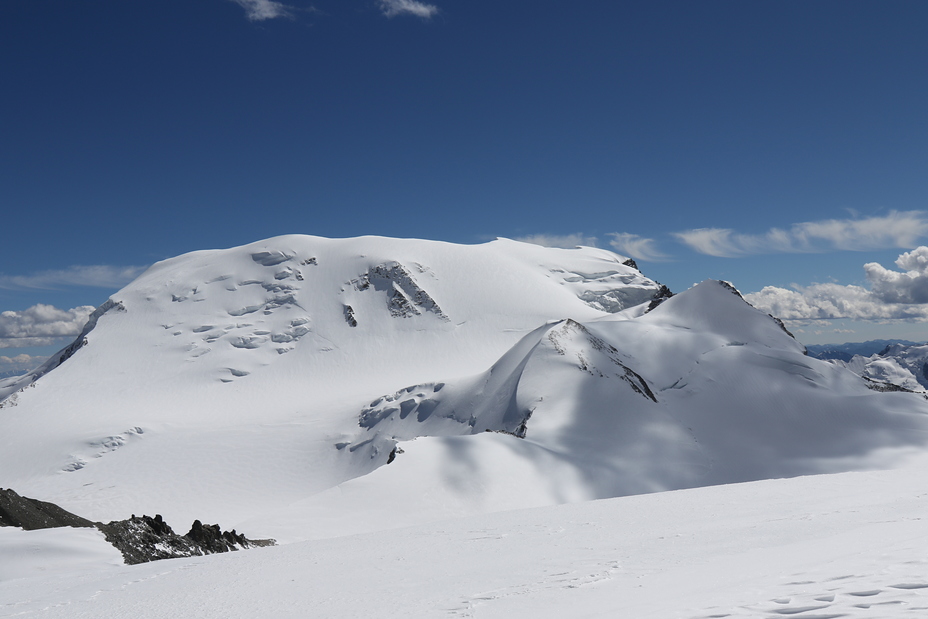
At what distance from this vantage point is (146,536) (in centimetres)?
1370

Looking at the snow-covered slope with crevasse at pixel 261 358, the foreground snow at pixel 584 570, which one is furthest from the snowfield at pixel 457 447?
the snow-covered slope with crevasse at pixel 261 358

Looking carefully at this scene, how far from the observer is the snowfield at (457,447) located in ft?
22.7

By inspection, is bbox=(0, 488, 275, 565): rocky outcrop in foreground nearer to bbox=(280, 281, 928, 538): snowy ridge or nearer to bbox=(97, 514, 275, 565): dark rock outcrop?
bbox=(97, 514, 275, 565): dark rock outcrop

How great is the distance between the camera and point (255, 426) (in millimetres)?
50031

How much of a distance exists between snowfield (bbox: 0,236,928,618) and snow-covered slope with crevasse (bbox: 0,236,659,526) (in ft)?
1.08

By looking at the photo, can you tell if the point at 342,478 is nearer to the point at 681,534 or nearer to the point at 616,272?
the point at 681,534

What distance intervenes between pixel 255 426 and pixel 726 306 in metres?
41.6

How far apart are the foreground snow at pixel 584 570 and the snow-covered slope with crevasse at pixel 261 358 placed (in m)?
27.5

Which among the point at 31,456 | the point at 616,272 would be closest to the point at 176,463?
the point at 31,456

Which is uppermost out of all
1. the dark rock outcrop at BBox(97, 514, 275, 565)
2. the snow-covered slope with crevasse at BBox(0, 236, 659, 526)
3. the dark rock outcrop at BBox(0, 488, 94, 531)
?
the snow-covered slope with crevasse at BBox(0, 236, 659, 526)

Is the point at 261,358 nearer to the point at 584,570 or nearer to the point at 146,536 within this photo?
the point at 146,536

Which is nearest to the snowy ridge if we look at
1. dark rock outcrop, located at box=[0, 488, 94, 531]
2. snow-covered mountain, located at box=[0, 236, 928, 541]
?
snow-covered mountain, located at box=[0, 236, 928, 541]

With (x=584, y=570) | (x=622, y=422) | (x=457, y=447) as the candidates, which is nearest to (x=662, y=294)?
(x=622, y=422)

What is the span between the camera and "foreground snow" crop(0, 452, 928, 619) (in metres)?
5.05
